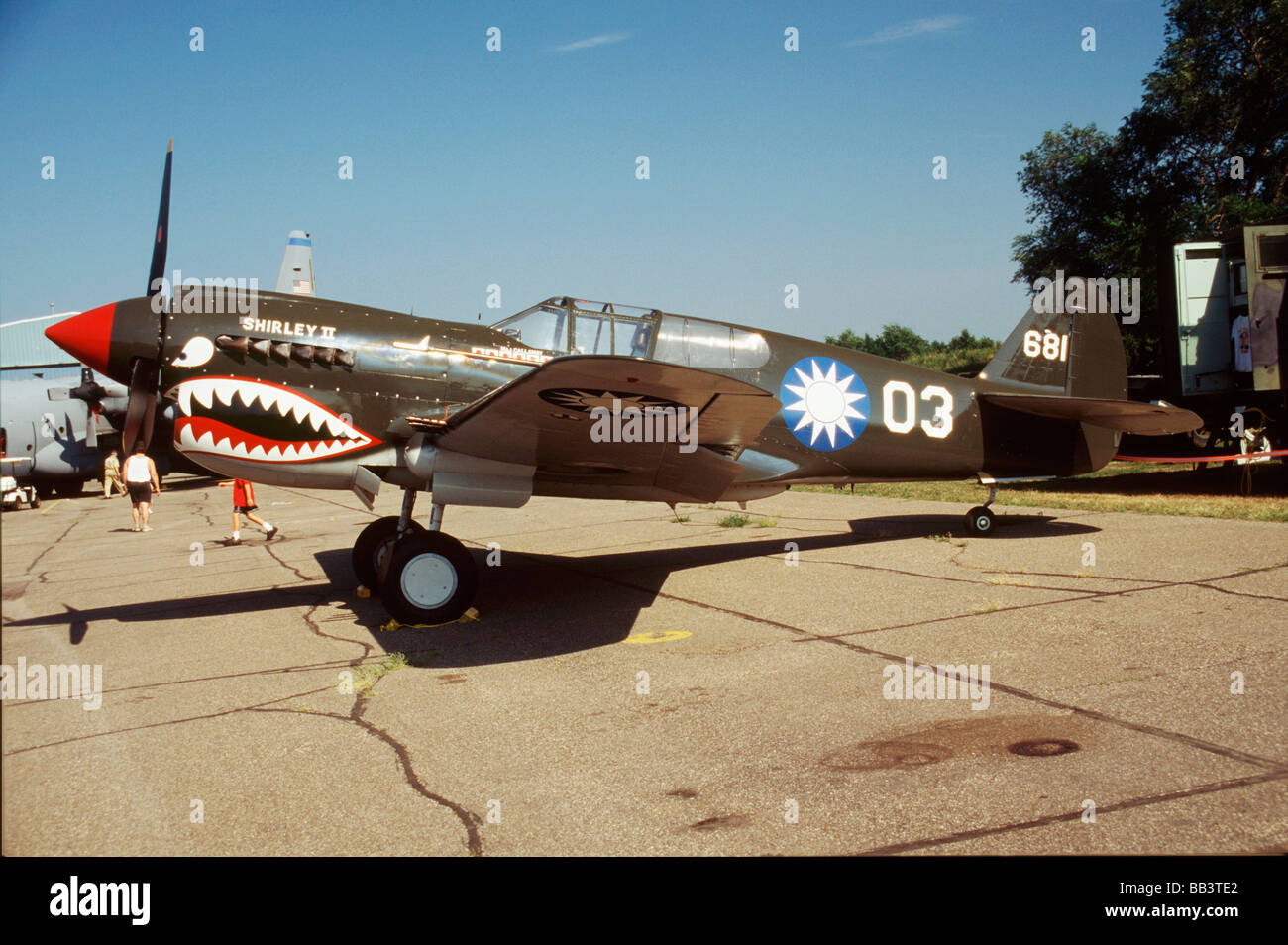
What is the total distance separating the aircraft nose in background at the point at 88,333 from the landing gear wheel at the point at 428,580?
2.62 metres

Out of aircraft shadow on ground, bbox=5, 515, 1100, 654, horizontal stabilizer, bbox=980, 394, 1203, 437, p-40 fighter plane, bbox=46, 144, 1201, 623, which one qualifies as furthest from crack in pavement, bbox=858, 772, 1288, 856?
horizontal stabilizer, bbox=980, 394, 1203, 437

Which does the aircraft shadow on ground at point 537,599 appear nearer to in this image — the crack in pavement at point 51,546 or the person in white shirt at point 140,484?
the crack in pavement at point 51,546

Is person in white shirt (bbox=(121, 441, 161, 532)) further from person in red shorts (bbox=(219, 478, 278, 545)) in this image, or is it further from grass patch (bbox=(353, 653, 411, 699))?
grass patch (bbox=(353, 653, 411, 699))

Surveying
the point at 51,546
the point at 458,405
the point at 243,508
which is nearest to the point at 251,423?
the point at 458,405

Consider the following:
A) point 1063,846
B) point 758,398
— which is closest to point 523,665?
point 758,398

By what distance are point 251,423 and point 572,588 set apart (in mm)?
2890

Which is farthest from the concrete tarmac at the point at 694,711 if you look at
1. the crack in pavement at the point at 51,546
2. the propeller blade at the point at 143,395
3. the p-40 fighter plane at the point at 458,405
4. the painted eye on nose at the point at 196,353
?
the crack in pavement at the point at 51,546

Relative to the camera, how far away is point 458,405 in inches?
277

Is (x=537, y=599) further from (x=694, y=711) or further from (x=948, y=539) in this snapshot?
(x=948, y=539)

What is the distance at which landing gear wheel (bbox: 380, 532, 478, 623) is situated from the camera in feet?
20.0

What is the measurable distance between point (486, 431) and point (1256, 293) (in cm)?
1087

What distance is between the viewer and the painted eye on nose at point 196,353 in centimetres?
640

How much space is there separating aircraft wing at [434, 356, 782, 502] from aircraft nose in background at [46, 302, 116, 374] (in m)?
2.54
